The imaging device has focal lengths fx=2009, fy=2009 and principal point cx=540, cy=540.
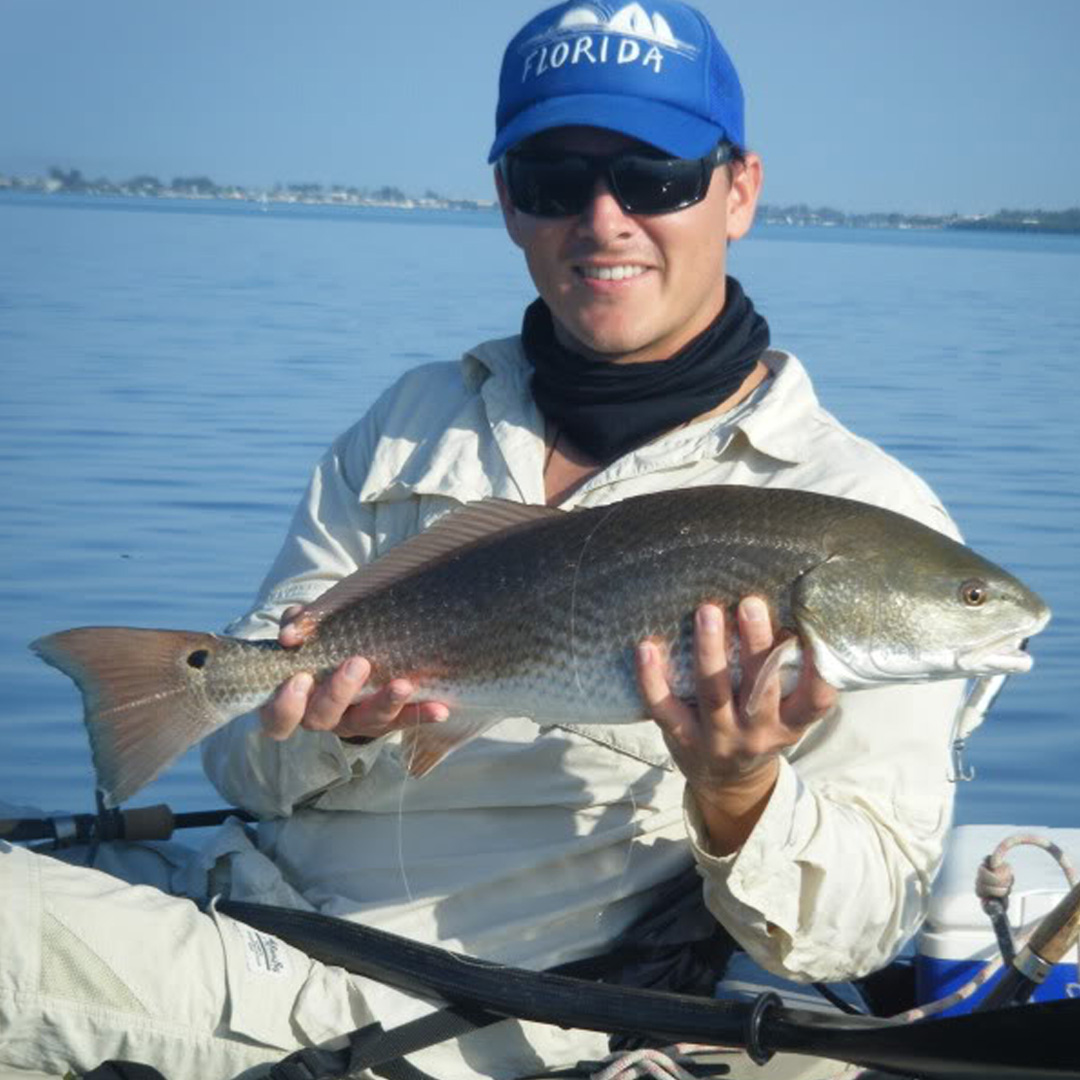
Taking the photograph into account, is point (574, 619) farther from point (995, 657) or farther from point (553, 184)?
point (553, 184)

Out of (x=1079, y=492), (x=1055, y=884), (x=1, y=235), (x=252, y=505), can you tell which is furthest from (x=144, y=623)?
(x=1, y=235)

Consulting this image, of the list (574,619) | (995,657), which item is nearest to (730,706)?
(574,619)

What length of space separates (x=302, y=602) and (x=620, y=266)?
0.97 m

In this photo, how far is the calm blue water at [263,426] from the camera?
29.5ft

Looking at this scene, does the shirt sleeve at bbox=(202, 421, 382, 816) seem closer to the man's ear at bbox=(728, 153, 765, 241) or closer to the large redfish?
the large redfish

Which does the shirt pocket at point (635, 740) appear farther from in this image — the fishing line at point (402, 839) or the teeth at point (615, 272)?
the teeth at point (615, 272)

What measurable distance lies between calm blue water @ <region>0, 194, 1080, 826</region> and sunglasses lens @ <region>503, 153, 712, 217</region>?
155 inches

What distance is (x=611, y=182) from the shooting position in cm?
420

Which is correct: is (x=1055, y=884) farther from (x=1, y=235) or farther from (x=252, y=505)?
(x=1, y=235)

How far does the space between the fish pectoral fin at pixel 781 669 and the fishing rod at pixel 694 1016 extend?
527 millimetres

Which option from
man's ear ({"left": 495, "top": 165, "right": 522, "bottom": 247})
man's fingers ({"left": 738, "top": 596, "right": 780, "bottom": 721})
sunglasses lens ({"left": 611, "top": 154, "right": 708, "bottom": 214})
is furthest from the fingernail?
A: man's ear ({"left": 495, "top": 165, "right": 522, "bottom": 247})

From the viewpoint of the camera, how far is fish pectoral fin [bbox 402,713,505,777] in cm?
357

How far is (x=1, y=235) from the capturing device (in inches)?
2235

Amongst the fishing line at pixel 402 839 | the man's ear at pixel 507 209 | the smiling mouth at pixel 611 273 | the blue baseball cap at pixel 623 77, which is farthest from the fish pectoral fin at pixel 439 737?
→ the blue baseball cap at pixel 623 77
